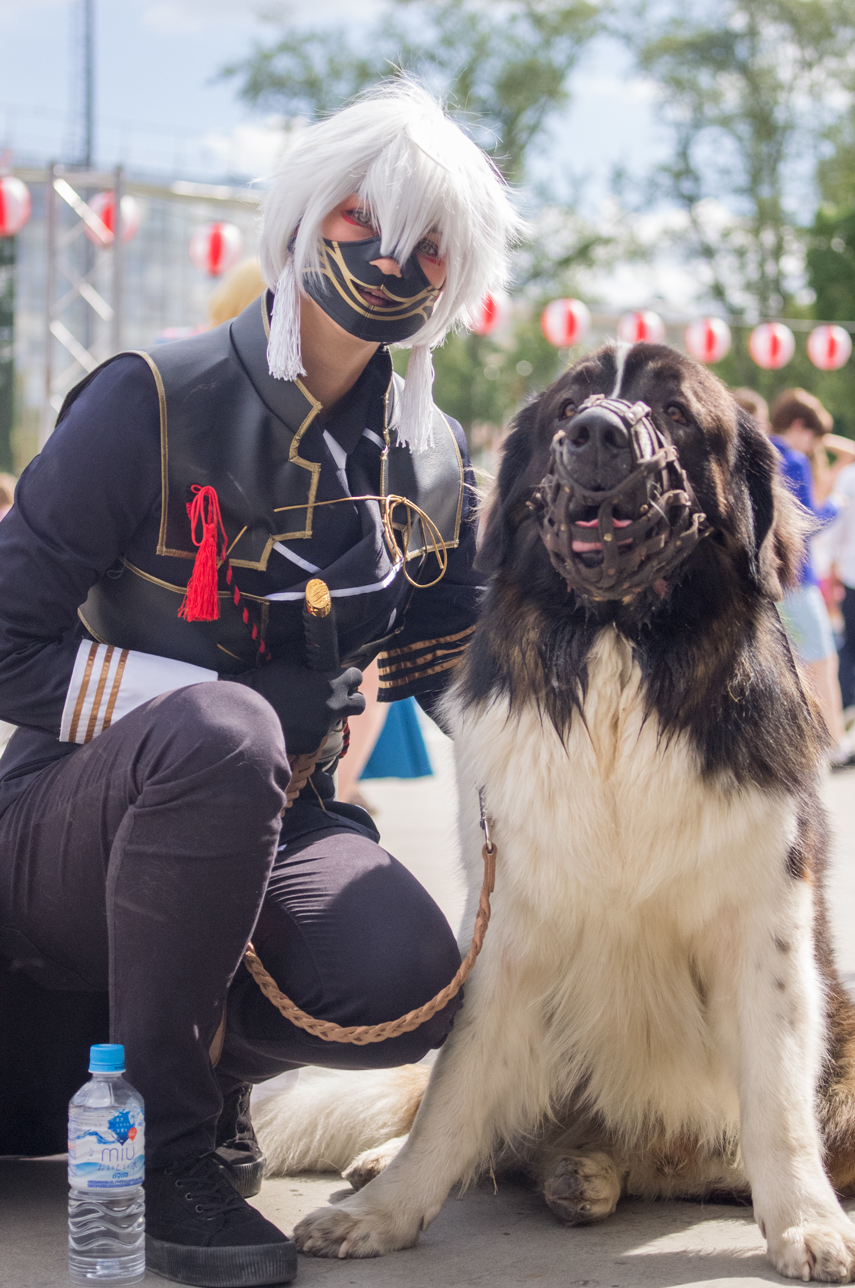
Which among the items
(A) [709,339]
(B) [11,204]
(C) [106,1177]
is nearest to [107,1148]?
(C) [106,1177]

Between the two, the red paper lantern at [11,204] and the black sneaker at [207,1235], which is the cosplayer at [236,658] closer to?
the black sneaker at [207,1235]

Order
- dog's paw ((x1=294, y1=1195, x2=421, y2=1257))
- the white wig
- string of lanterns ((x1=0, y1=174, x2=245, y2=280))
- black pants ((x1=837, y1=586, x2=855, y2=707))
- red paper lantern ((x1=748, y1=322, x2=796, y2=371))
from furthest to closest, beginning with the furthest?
red paper lantern ((x1=748, y1=322, x2=796, y2=371)) < string of lanterns ((x1=0, y1=174, x2=245, y2=280)) < black pants ((x1=837, y1=586, x2=855, y2=707)) < the white wig < dog's paw ((x1=294, y1=1195, x2=421, y2=1257))

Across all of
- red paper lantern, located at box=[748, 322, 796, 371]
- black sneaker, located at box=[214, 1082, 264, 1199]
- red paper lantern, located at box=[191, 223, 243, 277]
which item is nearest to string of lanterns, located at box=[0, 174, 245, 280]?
red paper lantern, located at box=[191, 223, 243, 277]

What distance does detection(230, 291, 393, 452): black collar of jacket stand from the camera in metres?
2.19

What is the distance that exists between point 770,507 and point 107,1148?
1.43 metres

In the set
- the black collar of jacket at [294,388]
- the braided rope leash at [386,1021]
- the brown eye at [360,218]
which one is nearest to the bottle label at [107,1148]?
the braided rope leash at [386,1021]

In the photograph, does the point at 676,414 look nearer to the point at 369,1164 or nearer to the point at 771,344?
the point at 369,1164

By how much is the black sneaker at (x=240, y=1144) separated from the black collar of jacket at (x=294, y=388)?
120 centimetres

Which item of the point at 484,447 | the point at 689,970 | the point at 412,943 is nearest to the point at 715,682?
the point at 689,970

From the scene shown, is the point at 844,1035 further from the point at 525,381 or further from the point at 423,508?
the point at 525,381

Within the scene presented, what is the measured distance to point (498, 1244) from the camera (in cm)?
198

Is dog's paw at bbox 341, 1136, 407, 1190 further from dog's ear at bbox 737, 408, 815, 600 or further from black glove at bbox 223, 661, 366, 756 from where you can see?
dog's ear at bbox 737, 408, 815, 600

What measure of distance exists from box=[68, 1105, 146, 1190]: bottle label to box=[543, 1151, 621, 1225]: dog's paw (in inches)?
27.9

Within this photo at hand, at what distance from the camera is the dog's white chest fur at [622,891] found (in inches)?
77.9
